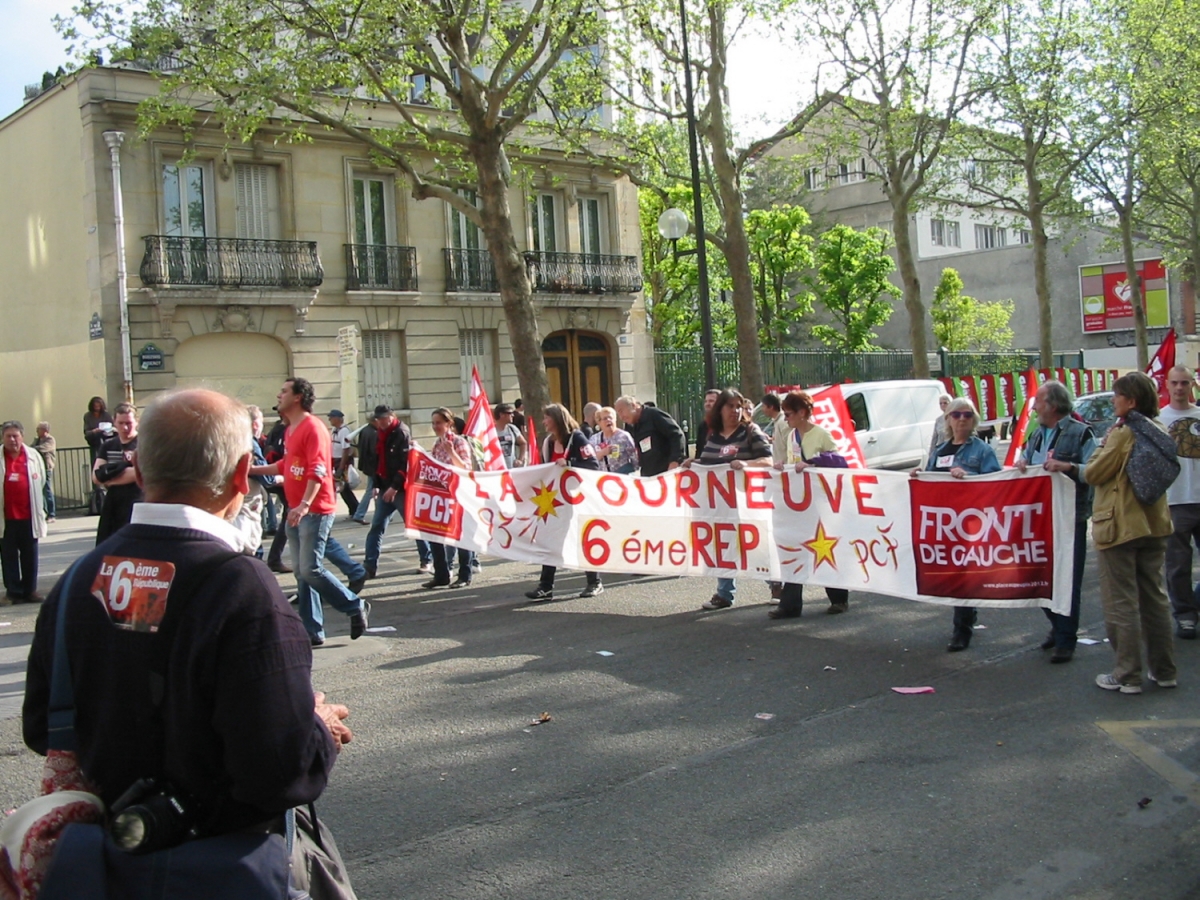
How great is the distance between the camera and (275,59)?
57.5 ft

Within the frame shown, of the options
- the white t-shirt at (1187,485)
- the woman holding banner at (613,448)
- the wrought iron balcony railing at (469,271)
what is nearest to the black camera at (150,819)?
the white t-shirt at (1187,485)

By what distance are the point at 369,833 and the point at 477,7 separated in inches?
603

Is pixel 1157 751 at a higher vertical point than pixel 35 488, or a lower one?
lower

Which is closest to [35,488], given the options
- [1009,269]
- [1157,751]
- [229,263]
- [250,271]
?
[1157,751]

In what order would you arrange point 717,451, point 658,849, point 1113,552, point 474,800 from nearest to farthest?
1. point 658,849
2. point 474,800
3. point 1113,552
4. point 717,451

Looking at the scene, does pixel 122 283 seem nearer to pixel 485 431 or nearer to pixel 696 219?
pixel 696 219

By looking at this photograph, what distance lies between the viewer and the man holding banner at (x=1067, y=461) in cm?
742

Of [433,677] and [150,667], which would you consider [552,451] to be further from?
[150,667]

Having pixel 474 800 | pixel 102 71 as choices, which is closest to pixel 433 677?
pixel 474 800

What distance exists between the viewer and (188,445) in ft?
8.00

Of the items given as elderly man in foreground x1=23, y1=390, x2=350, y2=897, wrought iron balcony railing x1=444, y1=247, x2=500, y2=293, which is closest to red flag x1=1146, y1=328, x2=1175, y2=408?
elderly man in foreground x1=23, y1=390, x2=350, y2=897

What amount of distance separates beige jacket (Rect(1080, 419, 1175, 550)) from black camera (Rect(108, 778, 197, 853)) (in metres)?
5.79

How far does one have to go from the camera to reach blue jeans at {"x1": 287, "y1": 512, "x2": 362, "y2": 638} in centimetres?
842

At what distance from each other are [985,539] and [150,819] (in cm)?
663
